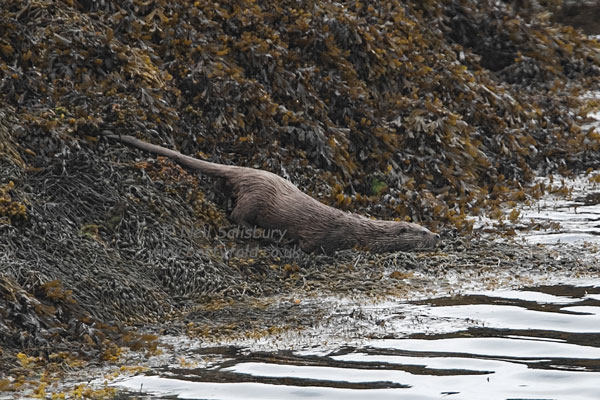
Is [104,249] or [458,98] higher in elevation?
[458,98]

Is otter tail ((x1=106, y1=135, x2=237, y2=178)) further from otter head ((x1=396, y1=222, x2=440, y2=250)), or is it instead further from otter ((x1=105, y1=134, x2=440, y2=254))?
otter head ((x1=396, y1=222, x2=440, y2=250))

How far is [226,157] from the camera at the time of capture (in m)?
8.90

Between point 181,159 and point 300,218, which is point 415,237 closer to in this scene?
point 300,218

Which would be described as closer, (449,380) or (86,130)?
(449,380)

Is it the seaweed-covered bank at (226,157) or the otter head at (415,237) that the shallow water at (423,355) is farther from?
the otter head at (415,237)

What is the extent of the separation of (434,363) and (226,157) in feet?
12.2

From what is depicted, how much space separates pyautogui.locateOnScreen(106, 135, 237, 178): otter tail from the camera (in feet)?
27.0

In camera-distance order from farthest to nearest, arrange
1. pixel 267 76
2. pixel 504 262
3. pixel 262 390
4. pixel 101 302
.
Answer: pixel 267 76, pixel 504 262, pixel 101 302, pixel 262 390

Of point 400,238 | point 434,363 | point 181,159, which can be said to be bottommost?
point 434,363

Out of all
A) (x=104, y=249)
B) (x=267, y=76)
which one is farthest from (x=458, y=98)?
(x=104, y=249)

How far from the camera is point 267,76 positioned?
385 inches

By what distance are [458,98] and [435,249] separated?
3.28 meters

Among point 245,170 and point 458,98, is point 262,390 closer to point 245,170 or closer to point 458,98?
point 245,170

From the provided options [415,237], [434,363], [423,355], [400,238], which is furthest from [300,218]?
[434,363]
